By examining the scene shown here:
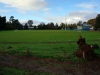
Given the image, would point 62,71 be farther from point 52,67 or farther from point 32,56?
point 32,56

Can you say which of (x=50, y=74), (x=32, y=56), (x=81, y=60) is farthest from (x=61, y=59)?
(x=50, y=74)

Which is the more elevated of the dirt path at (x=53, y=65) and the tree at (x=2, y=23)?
the tree at (x=2, y=23)

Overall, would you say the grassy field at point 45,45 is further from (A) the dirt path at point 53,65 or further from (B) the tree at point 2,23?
(B) the tree at point 2,23

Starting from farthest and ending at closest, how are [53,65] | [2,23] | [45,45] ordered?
[2,23], [45,45], [53,65]

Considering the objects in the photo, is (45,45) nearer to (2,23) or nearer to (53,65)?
(53,65)

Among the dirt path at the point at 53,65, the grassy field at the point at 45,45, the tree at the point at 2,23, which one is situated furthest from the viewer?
the tree at the point at 2,23

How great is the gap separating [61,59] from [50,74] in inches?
131

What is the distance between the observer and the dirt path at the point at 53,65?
32.8 feet

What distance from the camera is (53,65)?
36.8ft

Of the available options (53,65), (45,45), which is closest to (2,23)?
(45,45)

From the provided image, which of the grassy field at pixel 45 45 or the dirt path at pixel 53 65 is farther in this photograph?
the grassy field at pixel 45 45

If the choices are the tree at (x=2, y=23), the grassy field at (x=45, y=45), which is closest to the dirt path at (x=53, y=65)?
the grassy field at (x=45, y=45)

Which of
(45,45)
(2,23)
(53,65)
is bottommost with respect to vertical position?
(53,65)

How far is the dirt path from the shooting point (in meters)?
9.99
